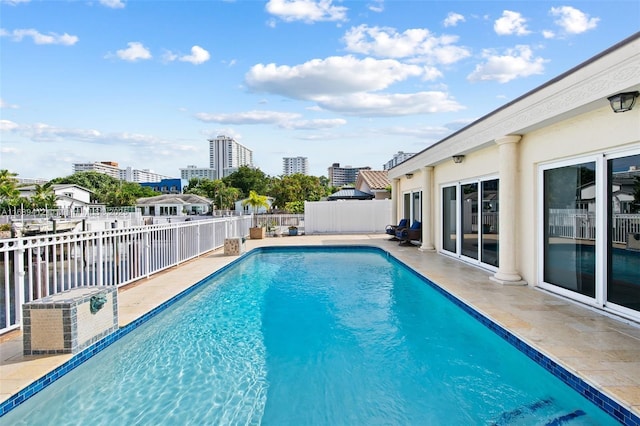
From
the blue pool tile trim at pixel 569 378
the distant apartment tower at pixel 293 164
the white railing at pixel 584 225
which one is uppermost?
the distant apartment tower at pixel 293 164

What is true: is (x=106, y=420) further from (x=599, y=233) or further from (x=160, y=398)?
(x=599, y=233)

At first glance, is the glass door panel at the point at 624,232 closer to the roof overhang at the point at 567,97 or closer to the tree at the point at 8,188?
the roof overhang at the point at 567,97

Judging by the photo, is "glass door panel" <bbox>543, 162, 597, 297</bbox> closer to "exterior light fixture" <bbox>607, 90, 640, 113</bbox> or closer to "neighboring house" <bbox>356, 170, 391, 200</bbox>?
"exterior light fixture" <bbox>607, 90, 640, 113</bbox>

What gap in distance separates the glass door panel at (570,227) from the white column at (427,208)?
5411 mm

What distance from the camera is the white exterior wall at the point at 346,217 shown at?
17703 mm

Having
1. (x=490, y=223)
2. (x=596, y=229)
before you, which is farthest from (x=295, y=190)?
(x=596, y=229)

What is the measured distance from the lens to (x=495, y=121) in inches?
260

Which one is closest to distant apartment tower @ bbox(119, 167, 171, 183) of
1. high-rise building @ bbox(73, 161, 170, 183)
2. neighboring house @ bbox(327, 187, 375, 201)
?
high-rise building @ bbox(73, 161, 170, 183)

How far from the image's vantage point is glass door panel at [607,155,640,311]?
4203 millimetres

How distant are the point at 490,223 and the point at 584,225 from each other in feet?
8.69

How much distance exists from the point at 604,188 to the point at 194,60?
12174 mm

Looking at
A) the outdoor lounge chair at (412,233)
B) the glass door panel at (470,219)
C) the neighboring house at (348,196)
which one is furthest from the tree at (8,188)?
the glass door panel at (470,219)

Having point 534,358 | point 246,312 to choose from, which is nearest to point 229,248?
point 246,312

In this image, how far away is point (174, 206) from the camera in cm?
4881
